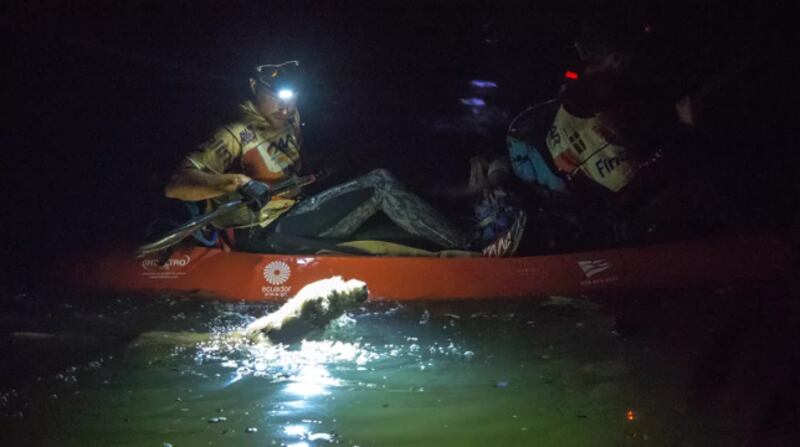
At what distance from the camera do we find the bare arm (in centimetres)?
642

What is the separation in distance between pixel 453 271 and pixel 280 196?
2297 millimetres

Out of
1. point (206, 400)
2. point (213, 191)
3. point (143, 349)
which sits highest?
point (213, 191)

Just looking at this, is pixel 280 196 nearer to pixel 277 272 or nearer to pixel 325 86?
pixel 277 272

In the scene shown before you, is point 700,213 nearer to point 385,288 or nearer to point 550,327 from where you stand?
point 550,327

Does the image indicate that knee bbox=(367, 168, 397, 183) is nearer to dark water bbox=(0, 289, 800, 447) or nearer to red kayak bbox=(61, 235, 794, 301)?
red kayak bbox=(61, 235, 794, 301)

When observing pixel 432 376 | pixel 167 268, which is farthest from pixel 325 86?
pixel 432 376

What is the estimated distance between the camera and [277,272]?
21.0 feet

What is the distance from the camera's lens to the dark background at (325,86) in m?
7.72

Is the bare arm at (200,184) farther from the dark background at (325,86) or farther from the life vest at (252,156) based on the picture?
the dark background at (325,86)

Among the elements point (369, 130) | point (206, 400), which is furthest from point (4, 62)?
point (206, 400)

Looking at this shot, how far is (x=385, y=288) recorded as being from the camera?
623 cm

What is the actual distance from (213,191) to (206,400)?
10.1ft

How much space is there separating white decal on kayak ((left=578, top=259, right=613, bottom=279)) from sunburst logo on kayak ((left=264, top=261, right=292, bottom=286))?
281 cm

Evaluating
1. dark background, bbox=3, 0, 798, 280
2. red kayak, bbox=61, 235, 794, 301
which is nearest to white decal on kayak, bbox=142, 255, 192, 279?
red kayak, bbox=61, 235, 794, 301
